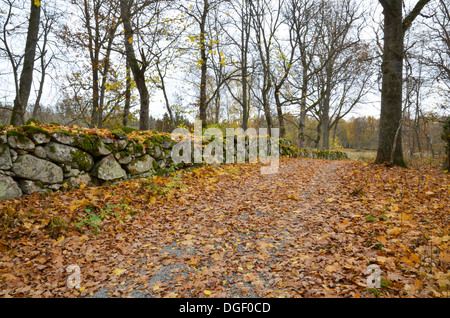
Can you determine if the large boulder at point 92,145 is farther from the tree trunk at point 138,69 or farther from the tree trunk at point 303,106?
the tree trunk at point 303,106

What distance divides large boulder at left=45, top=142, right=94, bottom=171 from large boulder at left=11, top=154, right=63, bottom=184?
0.17m

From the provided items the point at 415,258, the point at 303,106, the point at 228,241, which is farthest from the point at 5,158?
the point at 303,106

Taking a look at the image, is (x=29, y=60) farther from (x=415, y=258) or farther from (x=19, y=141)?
(x=415, y=258)

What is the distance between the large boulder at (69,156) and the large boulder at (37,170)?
0.17 metres

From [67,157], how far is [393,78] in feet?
29.2

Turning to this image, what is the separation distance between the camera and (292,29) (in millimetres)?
14031

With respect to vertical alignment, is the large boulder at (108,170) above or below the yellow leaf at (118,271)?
above

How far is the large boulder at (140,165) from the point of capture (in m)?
5.91

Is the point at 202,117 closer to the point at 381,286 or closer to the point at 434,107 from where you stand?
the point at 381,286

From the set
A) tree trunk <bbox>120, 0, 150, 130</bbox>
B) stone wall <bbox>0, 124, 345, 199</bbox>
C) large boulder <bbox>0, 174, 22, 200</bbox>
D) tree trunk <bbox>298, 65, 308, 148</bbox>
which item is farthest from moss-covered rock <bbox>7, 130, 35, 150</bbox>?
tree trunk <bbox>298, 65, 308, 148</bbox>

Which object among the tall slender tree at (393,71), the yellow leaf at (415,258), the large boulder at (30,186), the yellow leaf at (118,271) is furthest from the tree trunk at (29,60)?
the tall slender tree at (393,71)

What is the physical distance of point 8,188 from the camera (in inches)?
158

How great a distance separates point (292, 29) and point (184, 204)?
43.9 ft
